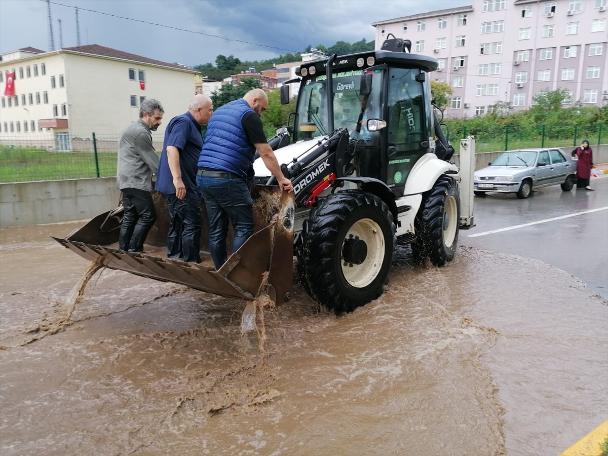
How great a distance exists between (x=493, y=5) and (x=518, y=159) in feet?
177

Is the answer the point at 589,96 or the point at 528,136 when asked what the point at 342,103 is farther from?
the point at 589,96

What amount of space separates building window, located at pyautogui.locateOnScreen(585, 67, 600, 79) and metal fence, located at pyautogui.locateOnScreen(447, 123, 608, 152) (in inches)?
1317

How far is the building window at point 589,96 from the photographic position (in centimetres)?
5647

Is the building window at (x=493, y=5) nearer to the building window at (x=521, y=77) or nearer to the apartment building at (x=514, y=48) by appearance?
the apartment building at (x=514, y=48)

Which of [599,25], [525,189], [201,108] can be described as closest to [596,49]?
[599,25]

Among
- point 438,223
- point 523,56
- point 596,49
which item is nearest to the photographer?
point 438,223

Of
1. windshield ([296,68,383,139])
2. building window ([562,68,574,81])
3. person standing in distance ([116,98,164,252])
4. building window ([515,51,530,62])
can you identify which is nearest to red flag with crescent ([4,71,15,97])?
building window ([515,51,530,62])

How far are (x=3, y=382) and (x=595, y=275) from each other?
6.73 m

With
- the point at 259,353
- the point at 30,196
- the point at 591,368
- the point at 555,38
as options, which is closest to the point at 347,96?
the point at 259,353

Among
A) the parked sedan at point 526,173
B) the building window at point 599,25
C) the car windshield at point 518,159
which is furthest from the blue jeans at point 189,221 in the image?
the building window at point 599,25

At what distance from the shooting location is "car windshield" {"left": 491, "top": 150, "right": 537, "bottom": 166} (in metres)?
15.4

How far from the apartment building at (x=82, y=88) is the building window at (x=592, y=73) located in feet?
147

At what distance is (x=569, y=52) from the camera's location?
57.4 m

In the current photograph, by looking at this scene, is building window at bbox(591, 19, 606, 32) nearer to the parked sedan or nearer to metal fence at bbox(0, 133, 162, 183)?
the parked sedan
